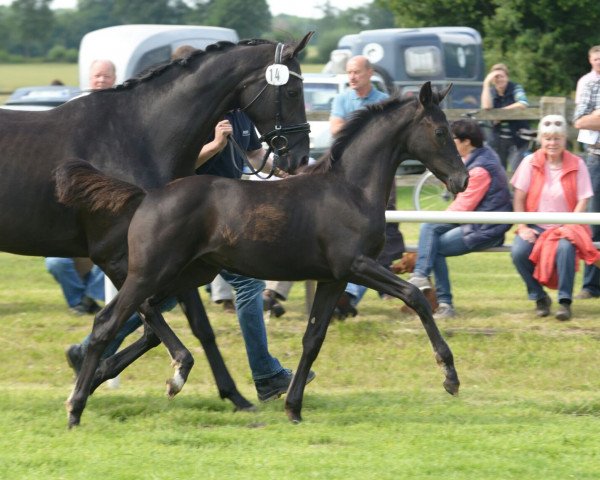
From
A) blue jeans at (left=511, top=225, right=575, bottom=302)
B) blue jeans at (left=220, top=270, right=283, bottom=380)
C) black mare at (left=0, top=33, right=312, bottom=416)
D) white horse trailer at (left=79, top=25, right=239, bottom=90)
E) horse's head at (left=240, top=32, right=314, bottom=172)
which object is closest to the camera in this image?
black mare at (left=0, top=33, right=312, bottom=416)

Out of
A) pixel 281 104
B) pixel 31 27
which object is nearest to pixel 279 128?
pixel 281 104

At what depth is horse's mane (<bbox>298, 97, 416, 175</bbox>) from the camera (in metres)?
6.20

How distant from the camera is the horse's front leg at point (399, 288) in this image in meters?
5.90

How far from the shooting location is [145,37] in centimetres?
2014

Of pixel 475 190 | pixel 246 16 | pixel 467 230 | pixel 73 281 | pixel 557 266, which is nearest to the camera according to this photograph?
pixel 557 266

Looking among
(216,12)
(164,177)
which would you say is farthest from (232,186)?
(216,12)

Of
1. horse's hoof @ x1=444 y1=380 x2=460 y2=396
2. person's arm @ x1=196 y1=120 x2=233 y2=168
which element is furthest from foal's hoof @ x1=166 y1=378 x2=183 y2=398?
horse's hoof @ x1=444 y1=380 x2=460 y2=396

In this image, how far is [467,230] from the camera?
896cm

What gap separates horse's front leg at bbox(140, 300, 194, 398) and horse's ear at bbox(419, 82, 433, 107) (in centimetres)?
176

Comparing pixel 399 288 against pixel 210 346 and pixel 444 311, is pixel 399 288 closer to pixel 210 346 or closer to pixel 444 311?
pixel 210 346

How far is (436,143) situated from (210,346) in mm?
1637

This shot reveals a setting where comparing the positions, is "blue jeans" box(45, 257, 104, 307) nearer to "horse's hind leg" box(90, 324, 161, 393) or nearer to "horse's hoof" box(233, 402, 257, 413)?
"horse's hind leg" box(90, 324, 161, 393)

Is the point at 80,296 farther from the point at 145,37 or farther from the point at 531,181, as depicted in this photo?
the point at 145,37

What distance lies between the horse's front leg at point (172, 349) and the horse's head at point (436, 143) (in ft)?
5.16
